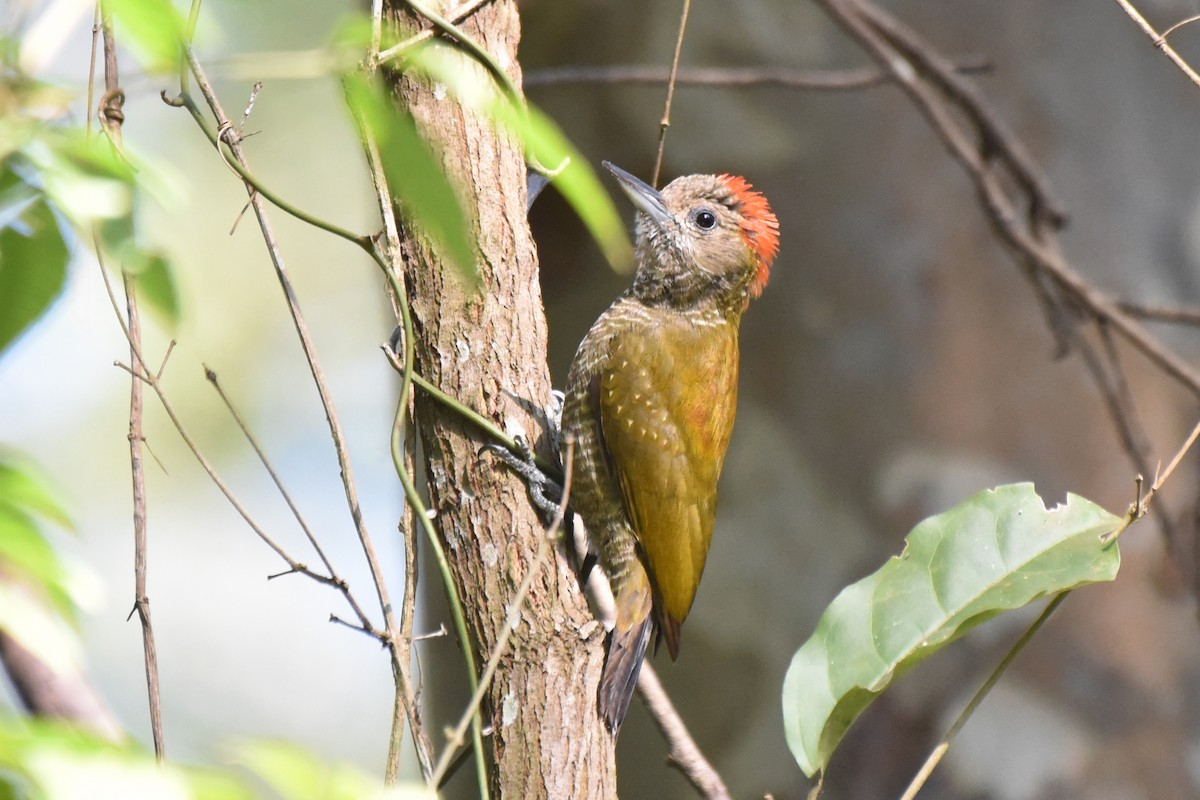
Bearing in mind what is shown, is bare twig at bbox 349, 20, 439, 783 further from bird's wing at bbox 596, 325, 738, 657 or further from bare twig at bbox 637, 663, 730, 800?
bird's wing at bbox 596, 325, 738, 657

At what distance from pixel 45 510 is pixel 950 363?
2362mm

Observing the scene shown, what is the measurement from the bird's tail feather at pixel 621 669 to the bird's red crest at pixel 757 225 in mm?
930

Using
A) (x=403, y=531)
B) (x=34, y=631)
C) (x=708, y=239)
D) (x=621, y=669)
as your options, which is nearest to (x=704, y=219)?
(x=708, y=239)

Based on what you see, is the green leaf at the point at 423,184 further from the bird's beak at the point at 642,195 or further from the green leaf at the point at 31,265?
the bird's beak at the point at 642,195

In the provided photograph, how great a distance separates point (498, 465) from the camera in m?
1.71

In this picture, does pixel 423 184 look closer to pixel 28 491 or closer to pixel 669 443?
pixel 28 491

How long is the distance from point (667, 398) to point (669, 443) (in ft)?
0.35

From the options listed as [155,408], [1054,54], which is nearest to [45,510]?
[1054,54]

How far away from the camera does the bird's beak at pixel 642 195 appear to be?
277 cm

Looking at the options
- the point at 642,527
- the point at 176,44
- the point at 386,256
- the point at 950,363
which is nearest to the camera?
the point at 176,44

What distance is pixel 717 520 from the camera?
2.79 m

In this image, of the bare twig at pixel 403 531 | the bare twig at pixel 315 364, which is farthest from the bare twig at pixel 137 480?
the bare twig at pixel 403 531

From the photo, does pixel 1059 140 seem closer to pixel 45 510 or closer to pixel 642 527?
pixel 642 527

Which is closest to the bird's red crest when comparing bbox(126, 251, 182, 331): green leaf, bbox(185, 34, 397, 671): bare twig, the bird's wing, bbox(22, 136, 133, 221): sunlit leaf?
the bird's wing
